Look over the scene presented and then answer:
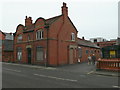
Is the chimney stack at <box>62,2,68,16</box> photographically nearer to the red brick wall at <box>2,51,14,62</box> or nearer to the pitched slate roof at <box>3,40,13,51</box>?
the red brick wall at <box>2,51,14,62</box>

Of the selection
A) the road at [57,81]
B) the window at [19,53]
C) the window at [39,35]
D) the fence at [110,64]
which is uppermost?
the window at [39,35]

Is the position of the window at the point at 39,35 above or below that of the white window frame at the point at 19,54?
above

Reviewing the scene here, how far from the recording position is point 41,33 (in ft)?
79.2

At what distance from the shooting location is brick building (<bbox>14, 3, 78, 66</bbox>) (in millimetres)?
22797

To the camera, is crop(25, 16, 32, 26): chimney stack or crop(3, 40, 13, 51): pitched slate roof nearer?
crop(25, 16, 32, 26): chimney stack

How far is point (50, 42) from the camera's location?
74.4ft

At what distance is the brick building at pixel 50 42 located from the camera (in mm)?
22797

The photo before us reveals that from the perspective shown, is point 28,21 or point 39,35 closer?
point 39,35

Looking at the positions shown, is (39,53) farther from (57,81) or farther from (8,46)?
(8,46)

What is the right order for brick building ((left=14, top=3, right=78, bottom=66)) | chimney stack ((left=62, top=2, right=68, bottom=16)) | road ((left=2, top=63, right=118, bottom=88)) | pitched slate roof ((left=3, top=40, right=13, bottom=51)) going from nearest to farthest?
road ((left=2, top=63, right=118, bottom=88)) → brick building ((left=14, top=3, right=78, bottom=66)) → chimney stack ((left=62, top=2, right=68, bottom=16)) → pitched slate roof ((left=3, top=40, right=13, bottom=51))

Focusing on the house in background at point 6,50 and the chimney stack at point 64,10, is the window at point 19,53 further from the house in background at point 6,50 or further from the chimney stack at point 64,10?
the chimney stack at point 64,10

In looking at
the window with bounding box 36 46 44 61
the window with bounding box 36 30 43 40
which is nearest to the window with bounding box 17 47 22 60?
the window with bounding box 36 46 44 61

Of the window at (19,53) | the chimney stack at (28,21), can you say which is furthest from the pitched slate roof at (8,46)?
the chimney stack at (28,21)

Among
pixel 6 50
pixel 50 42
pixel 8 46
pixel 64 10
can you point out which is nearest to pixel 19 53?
pixel 6 50
